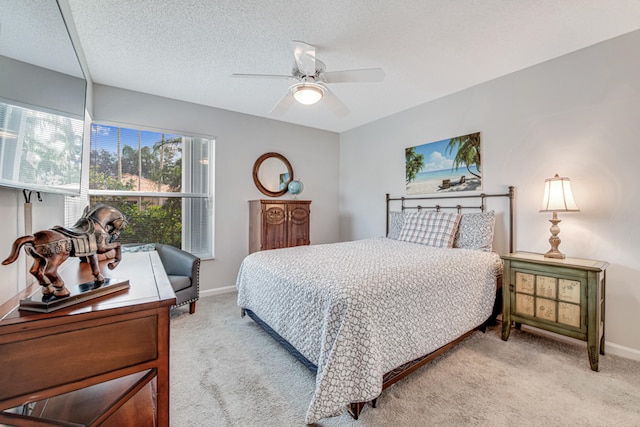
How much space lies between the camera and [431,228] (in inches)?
127

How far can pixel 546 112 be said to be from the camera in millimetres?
2684

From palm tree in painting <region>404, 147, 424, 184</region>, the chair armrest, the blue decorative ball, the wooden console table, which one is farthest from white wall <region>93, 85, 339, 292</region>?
the wooden console table

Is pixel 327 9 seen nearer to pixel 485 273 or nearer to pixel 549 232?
pixel 485 273

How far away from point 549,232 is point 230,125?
4094 millimetres

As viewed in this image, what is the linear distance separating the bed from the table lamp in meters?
0.44

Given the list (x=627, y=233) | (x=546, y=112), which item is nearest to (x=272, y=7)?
(x=546, y=112)

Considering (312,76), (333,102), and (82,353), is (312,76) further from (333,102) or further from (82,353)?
(82,353)

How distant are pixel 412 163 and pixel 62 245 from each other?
377 centimetres

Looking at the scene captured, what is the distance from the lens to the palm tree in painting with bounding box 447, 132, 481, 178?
319 cm

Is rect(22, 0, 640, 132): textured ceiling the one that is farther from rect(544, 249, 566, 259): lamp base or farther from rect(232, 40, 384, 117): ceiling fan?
rect(544, 249, 566, 259): lamp base

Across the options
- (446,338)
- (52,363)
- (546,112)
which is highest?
(546,112)

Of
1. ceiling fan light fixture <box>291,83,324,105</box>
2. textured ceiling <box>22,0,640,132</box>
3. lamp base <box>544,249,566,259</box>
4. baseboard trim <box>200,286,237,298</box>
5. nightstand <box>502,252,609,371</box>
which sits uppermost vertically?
textured ceiling <box>22,0,640,132</box>

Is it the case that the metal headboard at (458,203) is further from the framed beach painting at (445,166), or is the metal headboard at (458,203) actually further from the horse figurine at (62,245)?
the horse figurine at (62,245)

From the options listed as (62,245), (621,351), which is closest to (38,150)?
(62,245)
